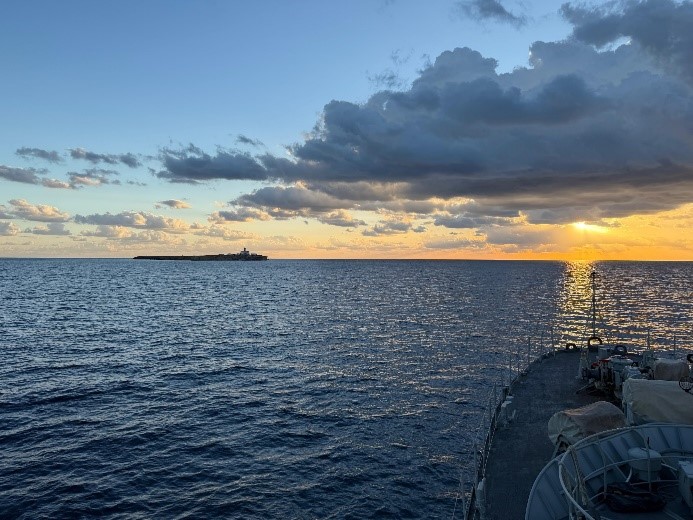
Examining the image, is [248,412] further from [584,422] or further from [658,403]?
[658,403]

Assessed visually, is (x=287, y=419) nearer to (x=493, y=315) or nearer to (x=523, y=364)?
(x=523, y=364)

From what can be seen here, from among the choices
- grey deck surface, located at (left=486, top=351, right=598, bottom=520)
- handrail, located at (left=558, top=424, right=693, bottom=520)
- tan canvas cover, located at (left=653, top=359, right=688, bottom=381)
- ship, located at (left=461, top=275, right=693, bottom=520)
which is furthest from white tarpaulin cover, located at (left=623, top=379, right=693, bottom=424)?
tan canvas cover, located at (left=653, top=359, right=688, bottom=381)

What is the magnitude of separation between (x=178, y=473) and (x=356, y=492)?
10.7 metres

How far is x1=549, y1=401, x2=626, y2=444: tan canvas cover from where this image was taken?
20188 millimetres

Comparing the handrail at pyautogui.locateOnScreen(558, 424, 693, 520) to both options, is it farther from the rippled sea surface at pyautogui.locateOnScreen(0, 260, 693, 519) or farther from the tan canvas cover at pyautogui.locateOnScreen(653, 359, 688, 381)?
the tan canvas cover at pyautogui.locateOnScreen(653, 359, 688, 381)

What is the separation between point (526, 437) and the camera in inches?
1032

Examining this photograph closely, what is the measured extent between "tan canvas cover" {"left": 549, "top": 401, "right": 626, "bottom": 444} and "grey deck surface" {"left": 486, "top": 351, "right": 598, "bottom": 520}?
2.53 m

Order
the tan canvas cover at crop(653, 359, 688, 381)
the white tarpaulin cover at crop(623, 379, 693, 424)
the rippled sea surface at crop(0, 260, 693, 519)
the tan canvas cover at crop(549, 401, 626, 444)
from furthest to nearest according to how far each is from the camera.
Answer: the tan canvas cover at crop(653, 359, 688, 381) < the rippled sea surface at crop(0, 260, 693, 519) < the white tarpaulin cover at crop(623, 379, 693, 424) < the tan canvas cover at crop(549, 401, 626, 444)

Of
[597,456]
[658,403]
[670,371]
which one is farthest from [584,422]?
[670,371]

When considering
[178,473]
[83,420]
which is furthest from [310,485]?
[83,420]

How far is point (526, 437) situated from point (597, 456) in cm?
870

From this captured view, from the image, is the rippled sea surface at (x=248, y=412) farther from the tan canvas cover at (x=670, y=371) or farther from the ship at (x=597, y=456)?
the tan canvas cover at (x=670, y=371)

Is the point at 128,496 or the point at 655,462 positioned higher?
the point at 655,462

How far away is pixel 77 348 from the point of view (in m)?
67.2
